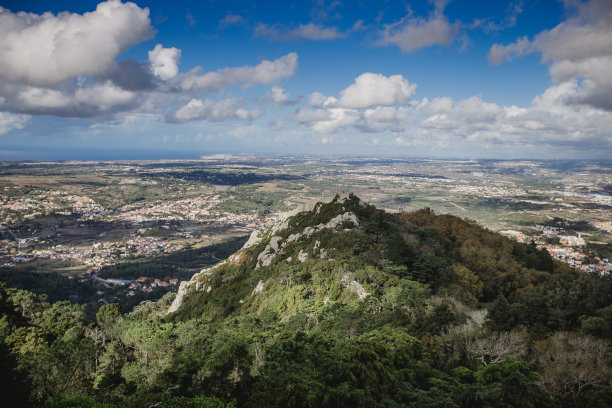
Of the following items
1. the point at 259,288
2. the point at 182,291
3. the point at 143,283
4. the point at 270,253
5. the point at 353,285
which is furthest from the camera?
the point at 143,283

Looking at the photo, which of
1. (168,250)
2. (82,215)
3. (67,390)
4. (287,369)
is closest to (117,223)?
(82,215)

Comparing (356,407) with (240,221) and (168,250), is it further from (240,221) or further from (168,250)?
(240,221)

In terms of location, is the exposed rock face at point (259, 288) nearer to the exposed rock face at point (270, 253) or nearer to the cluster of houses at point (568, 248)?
the exposed rock face at point (270, 253)

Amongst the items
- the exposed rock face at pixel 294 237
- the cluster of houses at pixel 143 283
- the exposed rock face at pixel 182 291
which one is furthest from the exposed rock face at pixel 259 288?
the cluster of houses at pixel 143 283

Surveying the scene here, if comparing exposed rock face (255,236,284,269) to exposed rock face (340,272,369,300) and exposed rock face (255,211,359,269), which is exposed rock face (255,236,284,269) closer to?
exposed rock face (255,211,359,269)

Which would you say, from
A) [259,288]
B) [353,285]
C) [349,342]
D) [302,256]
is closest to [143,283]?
[259,288]

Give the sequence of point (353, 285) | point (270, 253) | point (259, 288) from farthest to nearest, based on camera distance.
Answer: point (270, 253) → point (259, 288) → point (353, 285)

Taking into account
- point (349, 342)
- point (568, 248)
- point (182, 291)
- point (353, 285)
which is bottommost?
point (568, 248)

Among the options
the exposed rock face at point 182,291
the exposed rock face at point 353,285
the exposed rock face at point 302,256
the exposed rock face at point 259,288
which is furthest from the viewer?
the exposed rock face at point 182,291

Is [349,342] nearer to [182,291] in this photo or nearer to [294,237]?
[294,237]

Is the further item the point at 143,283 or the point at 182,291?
the point at 143,283

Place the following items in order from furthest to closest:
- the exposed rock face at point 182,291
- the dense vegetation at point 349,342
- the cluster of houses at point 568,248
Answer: the cluster of houses at point 568,248 → the exposed rock face at point 182,291 → the dense vegetation at point 349,342
